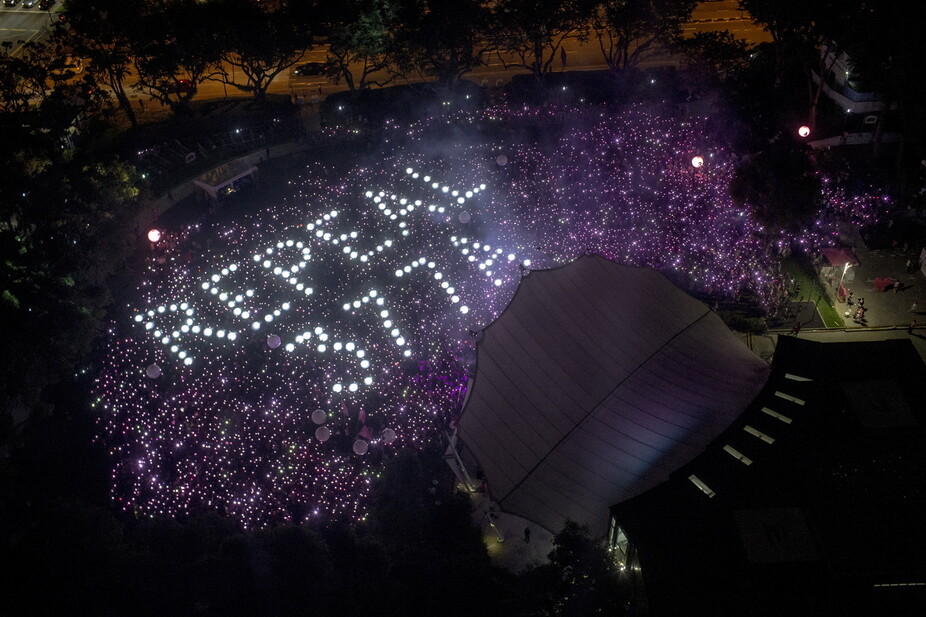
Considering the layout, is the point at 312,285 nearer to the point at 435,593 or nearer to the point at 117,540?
the point at 117,540

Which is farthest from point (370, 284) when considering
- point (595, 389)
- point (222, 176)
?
point (222, 176)

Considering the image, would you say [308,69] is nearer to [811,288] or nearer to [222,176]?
[222,176]

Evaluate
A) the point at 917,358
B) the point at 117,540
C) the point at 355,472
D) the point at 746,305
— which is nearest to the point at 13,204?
the point at 117,540

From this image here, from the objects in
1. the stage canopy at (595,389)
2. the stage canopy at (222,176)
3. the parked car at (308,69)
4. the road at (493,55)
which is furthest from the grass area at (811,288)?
the parked car at (308,69)

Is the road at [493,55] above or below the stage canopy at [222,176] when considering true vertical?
above

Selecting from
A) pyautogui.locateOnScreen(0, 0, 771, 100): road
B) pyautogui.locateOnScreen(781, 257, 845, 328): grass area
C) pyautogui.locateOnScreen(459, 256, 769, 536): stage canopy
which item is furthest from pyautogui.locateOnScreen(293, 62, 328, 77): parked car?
pyautogui.locateOnScreen(781, 257, 845, 328): grass area

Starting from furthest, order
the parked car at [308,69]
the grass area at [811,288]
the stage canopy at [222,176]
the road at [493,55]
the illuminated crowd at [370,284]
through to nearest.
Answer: the parked car at [308,69] < the road at [493,55] < the stage canopy at [222,176] < the grass area at [811,288] < the illuminated crowd at [370,284]

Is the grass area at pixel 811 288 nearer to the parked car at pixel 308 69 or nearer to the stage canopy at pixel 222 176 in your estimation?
the stage canopy at pixel 222 176
